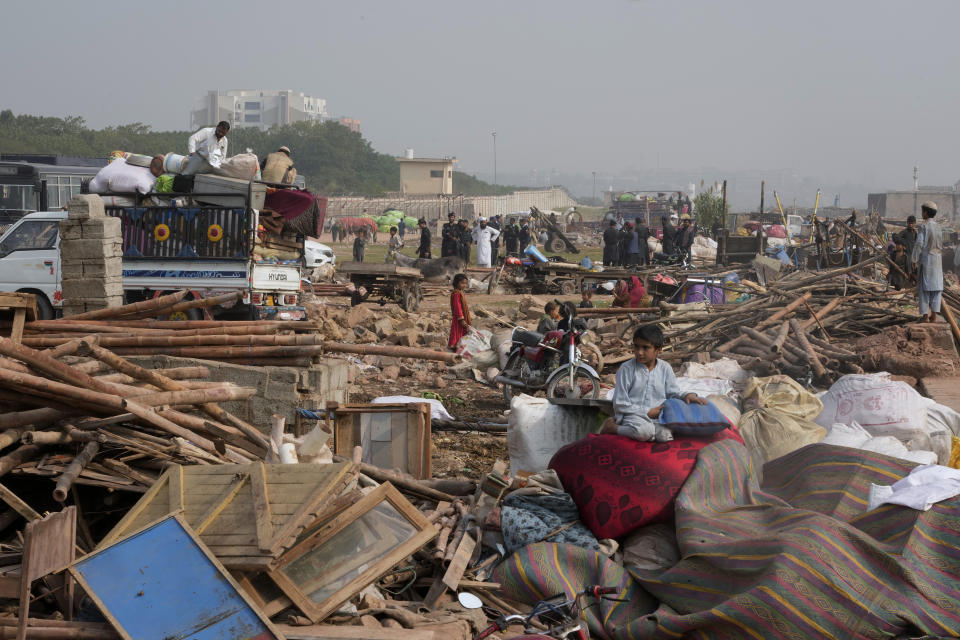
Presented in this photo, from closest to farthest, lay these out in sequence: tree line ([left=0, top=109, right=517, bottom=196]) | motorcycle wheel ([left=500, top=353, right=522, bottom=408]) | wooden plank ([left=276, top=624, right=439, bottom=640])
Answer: wooden plank ([left=276, top=624, right=439, bottom=640]) → motorcycle wheel ([left=500, top=353, right=522, bottom=408]) → tree line ([left=0, top=109, right=517, bottom=196])

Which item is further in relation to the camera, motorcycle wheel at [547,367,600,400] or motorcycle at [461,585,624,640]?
motorcycle wheel at [547,367,600,400]

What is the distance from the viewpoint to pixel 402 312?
17.1 m

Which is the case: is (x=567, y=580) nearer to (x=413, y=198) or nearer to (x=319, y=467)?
(x=319, y=467)

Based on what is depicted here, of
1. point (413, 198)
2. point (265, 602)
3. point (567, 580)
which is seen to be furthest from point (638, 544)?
point (413, 198)

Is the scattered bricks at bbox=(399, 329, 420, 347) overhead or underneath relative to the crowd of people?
underneath

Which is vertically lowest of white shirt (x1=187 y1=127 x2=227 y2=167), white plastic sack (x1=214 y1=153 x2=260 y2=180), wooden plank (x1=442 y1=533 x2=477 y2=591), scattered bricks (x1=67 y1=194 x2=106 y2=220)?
wooden plank (x1=442 y1=533 x2=477 y2=591)

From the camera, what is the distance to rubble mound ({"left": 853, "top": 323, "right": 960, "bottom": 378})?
31.9 feet

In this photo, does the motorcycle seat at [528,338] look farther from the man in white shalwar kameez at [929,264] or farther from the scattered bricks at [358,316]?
the scattered bricks at [358,316]

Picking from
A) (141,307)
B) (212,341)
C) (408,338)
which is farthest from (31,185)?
(212,341)

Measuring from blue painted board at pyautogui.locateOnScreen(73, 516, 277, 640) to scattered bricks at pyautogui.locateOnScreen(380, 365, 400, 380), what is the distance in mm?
7625

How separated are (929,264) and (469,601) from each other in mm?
8472

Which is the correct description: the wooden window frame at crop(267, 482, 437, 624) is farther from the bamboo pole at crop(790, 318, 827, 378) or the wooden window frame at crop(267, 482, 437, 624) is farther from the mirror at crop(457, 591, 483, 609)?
the bamboo pole at crop(790, 318, 827, 378)

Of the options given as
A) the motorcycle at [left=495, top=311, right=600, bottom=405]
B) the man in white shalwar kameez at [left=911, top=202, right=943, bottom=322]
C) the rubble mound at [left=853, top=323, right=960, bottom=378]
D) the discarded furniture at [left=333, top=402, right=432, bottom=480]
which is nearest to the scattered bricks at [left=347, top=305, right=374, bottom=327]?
the motorcycle at [left=495, top=311, right=600, bottom=405]

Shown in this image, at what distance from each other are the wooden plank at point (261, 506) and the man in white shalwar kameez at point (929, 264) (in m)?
9.14
